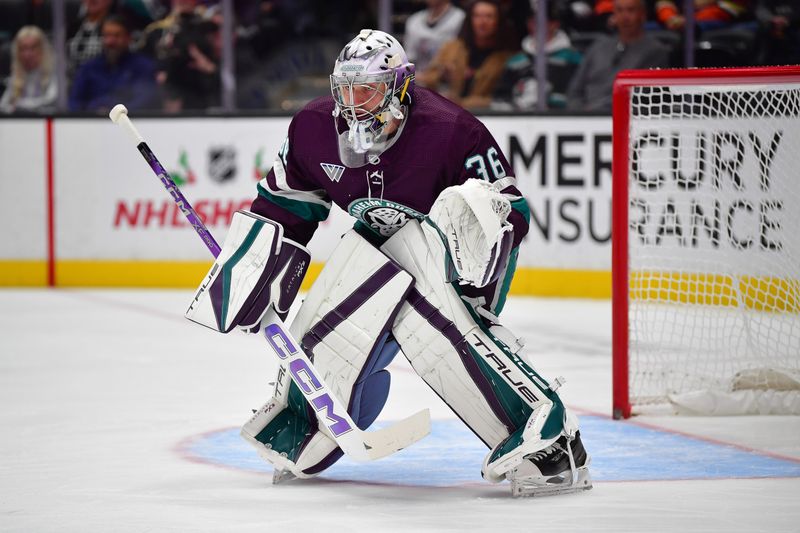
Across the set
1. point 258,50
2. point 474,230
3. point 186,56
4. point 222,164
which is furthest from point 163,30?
point 474,230

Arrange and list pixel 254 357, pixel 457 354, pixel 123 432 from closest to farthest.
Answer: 1. pixel 457 354
2. pixel 123 432
3. pixel 254 357

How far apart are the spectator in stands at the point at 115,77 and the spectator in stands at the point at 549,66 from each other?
2010 millimetres

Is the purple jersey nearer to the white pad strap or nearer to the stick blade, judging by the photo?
the white pad strap

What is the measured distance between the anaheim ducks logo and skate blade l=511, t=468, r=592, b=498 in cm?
62

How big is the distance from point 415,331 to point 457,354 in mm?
105

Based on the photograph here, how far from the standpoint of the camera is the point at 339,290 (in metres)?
2.93

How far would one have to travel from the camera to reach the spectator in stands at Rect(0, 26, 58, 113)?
759cm

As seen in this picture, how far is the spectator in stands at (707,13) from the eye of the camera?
6.79 m

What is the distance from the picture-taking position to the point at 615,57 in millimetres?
6922

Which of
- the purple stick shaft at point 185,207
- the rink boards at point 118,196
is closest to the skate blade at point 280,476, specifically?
the purple stick shaft at point 185,207

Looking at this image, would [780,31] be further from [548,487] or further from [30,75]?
[548,487]

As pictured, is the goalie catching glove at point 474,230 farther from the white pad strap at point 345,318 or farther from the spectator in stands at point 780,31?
the spectator in stands at point 780,31

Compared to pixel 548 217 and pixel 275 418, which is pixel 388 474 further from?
pixel 548 217

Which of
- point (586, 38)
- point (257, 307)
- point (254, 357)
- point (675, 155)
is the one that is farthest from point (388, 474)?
point (586, 38)
